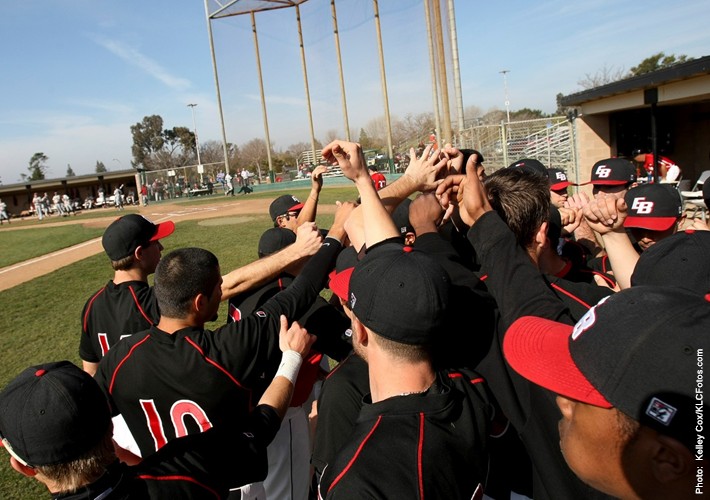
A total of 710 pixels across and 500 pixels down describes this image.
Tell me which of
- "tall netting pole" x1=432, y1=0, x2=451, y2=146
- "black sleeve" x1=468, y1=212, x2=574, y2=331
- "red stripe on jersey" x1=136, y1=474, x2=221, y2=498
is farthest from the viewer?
"tall netting pole" x1=432, y1=0, x2=451, y2=146

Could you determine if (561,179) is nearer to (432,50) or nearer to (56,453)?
(56,453)

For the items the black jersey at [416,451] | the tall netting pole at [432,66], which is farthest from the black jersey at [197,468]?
the tall netting pole at [432,66]

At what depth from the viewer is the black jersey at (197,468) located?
1.71 metres

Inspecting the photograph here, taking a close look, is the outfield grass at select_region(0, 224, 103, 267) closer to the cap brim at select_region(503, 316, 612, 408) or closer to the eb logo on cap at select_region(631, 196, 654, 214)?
the eb logo on cap at select_region(631, 196, 654, 214)

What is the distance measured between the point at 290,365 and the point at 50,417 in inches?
43.7

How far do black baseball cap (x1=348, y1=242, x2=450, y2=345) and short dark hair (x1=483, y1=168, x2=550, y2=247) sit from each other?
2.89 ft

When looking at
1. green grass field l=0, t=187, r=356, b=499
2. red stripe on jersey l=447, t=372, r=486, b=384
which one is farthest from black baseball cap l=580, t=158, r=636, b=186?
green grass field l=0, t=187, r=356, b=499

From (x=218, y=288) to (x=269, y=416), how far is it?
893 mm

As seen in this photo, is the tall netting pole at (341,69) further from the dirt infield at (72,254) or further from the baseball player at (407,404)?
the baseball player at (407,404)

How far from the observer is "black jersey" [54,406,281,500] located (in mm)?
1705

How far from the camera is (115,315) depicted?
350 cm

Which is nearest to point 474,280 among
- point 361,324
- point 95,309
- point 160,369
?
point 361,324

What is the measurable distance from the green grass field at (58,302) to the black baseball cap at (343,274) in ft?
11.4

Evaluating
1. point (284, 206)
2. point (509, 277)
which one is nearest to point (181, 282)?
point (509, 277)
